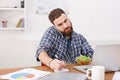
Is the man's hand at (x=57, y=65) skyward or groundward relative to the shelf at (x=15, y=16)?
groundward

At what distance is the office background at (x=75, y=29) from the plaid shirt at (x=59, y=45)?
1157mm

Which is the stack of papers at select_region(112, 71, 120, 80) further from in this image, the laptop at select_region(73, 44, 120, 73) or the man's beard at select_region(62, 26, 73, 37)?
the man's beard at select_region(62, 26, 73, 37)

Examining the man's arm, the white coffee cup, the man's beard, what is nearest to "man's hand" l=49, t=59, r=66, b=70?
the man's arm

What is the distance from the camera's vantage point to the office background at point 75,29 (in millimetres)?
3527

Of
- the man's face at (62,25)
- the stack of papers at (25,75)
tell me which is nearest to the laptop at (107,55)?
the stack of papers at (25,75)

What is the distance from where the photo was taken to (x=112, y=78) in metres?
1.67

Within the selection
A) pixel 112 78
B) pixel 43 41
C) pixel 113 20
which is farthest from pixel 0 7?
pixel 112 78

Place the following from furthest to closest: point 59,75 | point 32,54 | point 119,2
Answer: point 119,2 → point 32,54 → point 59,75

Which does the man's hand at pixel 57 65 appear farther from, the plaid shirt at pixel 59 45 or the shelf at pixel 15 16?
the shelf at pixel 15 16

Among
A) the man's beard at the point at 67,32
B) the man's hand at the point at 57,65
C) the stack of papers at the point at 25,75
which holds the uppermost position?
the man's beard at the point at 67,32

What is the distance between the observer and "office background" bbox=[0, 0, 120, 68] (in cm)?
353

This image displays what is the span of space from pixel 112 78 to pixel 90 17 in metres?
2.37

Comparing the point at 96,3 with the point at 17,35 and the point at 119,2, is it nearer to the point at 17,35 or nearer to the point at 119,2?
the point at 119,2

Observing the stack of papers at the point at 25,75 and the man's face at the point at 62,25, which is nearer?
the stack of papers at the point at 25,75
